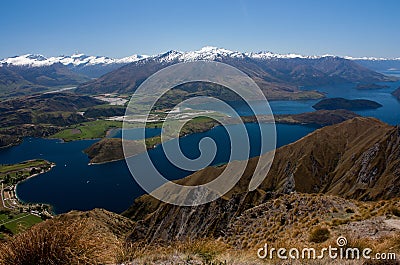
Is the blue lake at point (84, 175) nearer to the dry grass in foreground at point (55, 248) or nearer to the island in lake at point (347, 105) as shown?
the dry grass in foreground at point (55, 248)

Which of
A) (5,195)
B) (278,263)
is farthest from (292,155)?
(5,195)

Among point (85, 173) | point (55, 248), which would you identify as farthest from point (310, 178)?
point (85, 173)

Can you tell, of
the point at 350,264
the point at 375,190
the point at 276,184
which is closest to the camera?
the point at 350,264

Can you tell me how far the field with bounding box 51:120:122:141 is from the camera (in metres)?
136

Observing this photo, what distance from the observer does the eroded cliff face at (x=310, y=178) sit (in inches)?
1028

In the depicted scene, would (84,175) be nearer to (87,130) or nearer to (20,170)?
(20,170)

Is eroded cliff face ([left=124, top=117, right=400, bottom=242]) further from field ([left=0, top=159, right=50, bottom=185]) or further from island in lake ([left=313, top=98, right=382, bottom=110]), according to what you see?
island in lake ([left=313, top=98, right=382, bottom=110])

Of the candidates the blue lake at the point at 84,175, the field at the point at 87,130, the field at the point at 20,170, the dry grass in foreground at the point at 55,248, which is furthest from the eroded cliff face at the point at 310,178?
the field at the point at 87,130

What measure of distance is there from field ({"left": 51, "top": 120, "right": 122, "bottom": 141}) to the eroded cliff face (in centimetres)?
8779

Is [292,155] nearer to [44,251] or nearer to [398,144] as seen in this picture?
[398,144]

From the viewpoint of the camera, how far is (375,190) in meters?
38.2

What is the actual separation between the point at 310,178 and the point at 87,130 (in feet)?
392

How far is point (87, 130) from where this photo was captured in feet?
484

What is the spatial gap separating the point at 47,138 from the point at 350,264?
151382 mm
